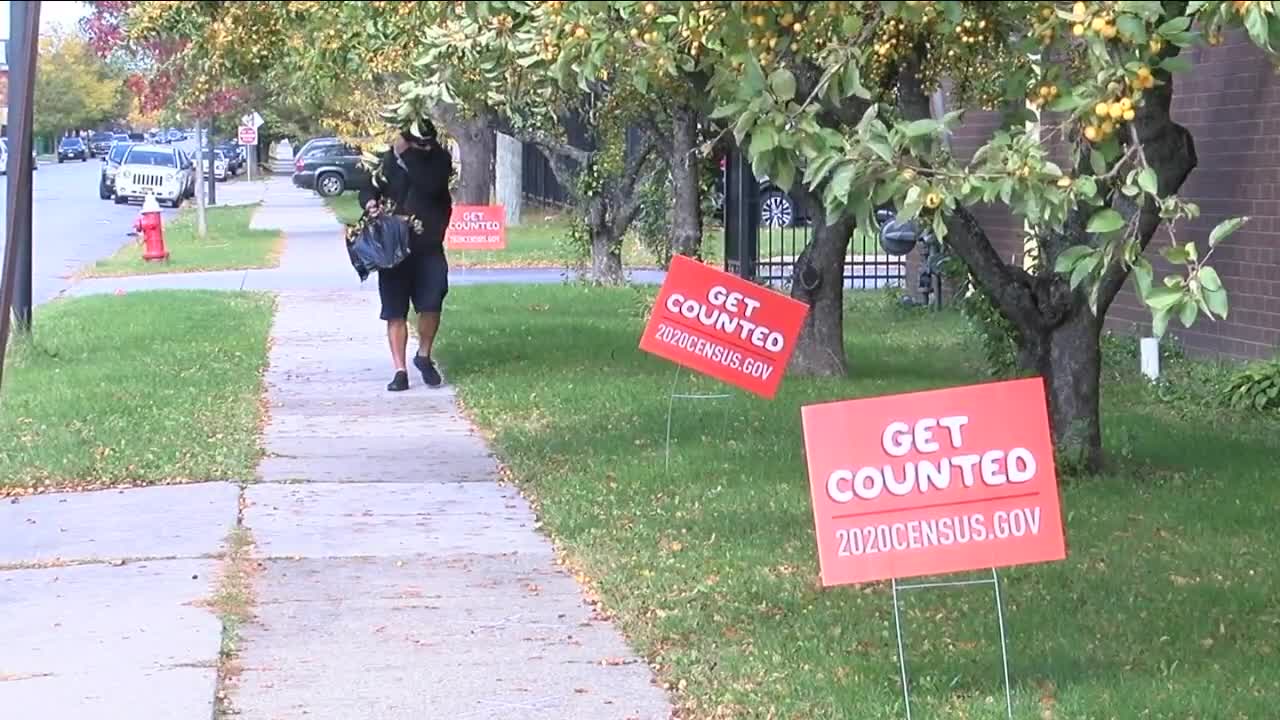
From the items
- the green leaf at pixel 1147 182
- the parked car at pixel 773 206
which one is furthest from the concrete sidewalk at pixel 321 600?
the parked car at pixel 773 206

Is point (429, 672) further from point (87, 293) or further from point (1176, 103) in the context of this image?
point (87, 293)

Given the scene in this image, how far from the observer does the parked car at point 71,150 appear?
105062mm

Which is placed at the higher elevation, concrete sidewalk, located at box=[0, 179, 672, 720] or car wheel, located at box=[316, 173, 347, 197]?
car wheel, located at box=[316, 173, 347, 197]

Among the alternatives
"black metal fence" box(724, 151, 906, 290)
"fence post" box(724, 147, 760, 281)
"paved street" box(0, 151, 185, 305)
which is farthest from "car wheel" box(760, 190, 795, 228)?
"paved street" box(0, 151, 185, 305)

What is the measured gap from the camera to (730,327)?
945 centimetres

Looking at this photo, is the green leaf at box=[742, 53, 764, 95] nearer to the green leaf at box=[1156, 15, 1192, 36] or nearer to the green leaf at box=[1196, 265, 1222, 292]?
the green leaf at box=[1156, 15, 1192, 36]

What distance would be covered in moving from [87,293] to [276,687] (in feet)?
57.7

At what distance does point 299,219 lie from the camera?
4197 cm

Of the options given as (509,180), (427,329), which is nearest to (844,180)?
(427,329)

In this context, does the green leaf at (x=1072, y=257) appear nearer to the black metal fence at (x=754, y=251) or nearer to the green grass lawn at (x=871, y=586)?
the green grass lawn at (x=871, y=586)

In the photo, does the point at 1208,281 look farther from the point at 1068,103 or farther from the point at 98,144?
the point at 98,144

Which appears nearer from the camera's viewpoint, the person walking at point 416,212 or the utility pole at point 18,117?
the utility pole at point 18,117

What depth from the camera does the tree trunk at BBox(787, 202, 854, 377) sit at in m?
13.1

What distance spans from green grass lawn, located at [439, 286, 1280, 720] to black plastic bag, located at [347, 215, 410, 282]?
3.41ft
